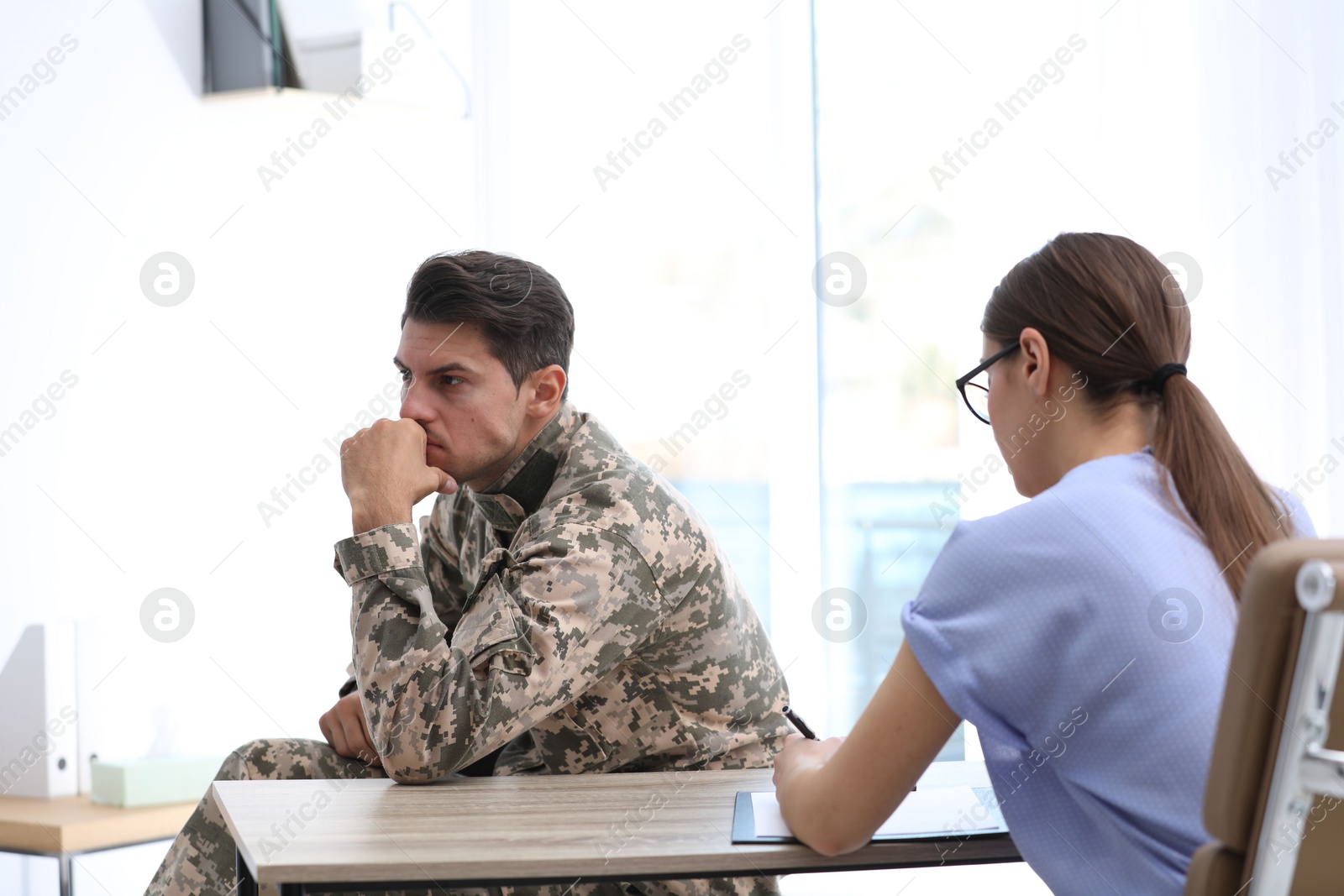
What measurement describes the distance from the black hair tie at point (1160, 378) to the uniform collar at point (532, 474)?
2.54 ft

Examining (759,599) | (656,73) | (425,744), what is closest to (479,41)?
(656,73)

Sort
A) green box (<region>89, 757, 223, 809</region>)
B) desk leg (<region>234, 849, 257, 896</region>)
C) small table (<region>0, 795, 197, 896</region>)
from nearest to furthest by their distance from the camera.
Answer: desk leg (<region>234, 849, 257, 896</region>) < small table (<region>0, 795, 197, 896</region>) < green box (<region>89, 757, 223, 809</region>)

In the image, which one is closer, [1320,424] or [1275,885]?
[1275,885]

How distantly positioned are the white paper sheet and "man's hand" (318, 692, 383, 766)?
0.59m

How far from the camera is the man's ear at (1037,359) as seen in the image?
3.92 ft

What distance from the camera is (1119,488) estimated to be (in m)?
1.08

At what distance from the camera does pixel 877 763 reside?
1.09m

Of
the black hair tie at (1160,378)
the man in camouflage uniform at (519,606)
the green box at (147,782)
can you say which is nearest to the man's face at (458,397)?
the man in camouflage uniform at (519,606)

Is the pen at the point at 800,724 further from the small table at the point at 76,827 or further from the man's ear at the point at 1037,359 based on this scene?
the small table at the point at 76,827

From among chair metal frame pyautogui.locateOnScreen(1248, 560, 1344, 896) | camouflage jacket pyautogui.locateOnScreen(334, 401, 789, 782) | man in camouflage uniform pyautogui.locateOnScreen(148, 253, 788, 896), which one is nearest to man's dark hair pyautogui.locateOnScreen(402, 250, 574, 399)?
man in camouflage uniform pyautogui.locateOnScreen(148, 253, 788, 896)

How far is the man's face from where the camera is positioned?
162cm

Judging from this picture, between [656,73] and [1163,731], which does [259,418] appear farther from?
[1163,731]

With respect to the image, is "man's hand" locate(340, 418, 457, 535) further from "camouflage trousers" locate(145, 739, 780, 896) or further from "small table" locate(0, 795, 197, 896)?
"small table" locate(0, 795, 197, 896)

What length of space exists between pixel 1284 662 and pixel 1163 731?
0.21 meters
